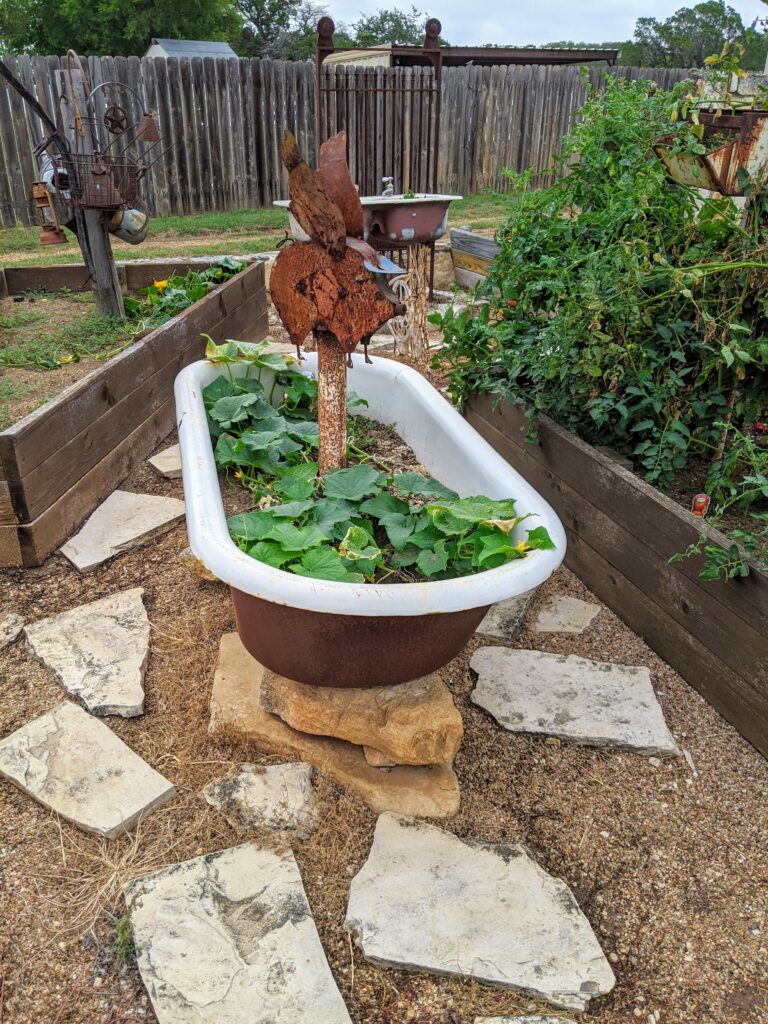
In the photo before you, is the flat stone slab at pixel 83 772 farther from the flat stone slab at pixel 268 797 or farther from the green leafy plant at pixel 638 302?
the green leafy plant at pixel 638 302

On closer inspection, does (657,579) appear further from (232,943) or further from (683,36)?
(683,36)

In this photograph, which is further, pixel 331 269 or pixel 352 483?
pixel 352 483

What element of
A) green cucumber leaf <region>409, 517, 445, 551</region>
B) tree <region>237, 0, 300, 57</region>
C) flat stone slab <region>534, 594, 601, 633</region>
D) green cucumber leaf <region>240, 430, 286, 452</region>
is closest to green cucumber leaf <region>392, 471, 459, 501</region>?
green cucumber leaf <region>409, 517, 445, 551</region>

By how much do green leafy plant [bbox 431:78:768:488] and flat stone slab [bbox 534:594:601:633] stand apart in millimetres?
459

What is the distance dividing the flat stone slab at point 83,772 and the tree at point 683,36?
32.8 meters

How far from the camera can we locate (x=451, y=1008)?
133 centimetres

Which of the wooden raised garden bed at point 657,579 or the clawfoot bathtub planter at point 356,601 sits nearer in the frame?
the clawfoot bathtub planter at point 356,601

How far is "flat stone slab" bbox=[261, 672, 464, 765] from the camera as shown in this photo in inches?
66.2

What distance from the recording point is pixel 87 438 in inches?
A: 110

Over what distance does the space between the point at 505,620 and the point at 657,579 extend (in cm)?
48

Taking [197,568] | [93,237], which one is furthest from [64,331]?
[197,568]

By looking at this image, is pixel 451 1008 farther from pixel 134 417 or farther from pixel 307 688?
pixel 134 417

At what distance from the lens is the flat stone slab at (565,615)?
2.35m

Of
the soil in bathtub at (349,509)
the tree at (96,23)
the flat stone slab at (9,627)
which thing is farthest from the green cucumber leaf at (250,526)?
the tree at (96,23)
